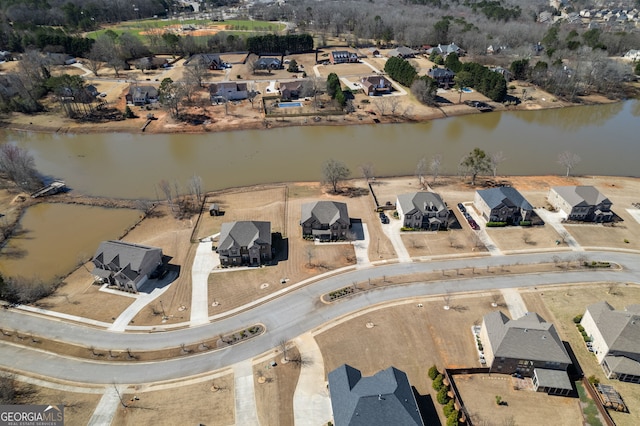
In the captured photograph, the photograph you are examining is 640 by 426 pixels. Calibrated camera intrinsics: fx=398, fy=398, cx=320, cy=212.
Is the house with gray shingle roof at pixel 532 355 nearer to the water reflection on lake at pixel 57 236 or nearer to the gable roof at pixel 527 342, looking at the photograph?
the gable roof at pixel 527 342

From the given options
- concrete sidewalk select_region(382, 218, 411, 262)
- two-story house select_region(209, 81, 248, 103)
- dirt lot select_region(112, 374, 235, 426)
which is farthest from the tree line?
dirt lot select_region(112, 374, 235, 426)

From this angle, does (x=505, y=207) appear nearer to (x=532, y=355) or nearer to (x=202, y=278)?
(x=532, y=355)

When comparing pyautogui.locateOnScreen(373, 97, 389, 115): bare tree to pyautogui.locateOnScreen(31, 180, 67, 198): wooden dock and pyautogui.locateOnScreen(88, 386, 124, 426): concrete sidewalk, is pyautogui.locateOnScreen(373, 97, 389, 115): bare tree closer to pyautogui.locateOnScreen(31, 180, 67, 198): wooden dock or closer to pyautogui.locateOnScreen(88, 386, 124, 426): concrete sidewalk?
→ pyautogui.locateOnScreen(31, 180, 67, 198): wooden dock

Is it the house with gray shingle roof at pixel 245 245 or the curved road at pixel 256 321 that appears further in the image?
the house with gray shingle roof at pixel 245 245

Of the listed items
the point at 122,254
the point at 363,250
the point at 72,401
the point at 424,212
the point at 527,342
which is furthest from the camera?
the point at 424,212

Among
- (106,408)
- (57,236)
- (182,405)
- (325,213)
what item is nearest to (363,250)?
(325,213)

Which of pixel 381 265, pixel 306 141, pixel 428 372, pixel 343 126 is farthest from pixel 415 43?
pixel 428 372

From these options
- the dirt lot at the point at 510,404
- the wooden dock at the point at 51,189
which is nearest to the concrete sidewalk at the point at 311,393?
the dirt lot at the point at 510,404
